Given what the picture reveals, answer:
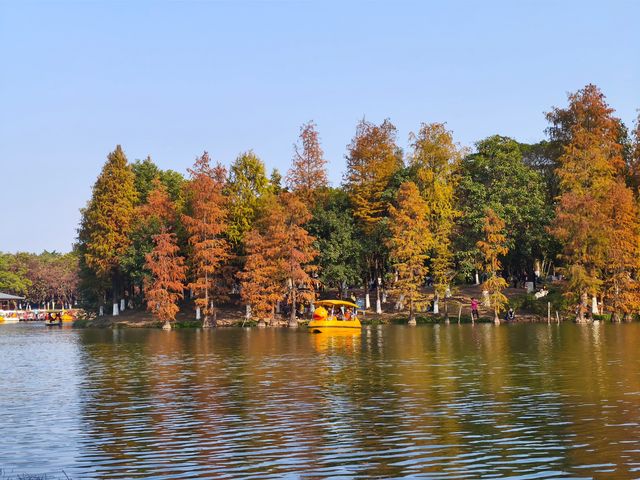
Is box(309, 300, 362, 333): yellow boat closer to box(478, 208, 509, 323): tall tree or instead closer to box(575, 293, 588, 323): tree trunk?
box(478, 208, 509, 323): tall tree

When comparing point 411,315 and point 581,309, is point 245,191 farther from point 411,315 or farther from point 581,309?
point 581,309

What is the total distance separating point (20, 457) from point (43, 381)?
734 inches

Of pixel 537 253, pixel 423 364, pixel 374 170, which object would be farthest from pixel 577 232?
pixel 423 364

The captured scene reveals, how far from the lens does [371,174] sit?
105 metres

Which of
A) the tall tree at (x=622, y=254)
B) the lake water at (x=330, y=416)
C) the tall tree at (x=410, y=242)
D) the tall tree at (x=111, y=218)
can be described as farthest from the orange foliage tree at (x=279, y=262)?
the lake water at (x=330, y=416)

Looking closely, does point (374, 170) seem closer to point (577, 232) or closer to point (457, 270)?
point (457, 270)

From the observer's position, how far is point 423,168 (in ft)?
330

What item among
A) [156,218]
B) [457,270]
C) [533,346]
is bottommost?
[533,346]

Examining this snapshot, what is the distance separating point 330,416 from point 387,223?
7296 centimetres

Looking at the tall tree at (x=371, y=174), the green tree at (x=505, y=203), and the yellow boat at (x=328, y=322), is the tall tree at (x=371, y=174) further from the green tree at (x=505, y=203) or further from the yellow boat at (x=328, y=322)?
the yellow boat at (x=328, y=322)

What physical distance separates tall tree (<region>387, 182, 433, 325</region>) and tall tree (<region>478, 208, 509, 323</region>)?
20.7 feet

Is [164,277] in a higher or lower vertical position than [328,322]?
higher

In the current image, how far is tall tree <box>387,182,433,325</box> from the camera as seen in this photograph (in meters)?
91.6

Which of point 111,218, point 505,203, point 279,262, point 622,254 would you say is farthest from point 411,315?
point 111,218
